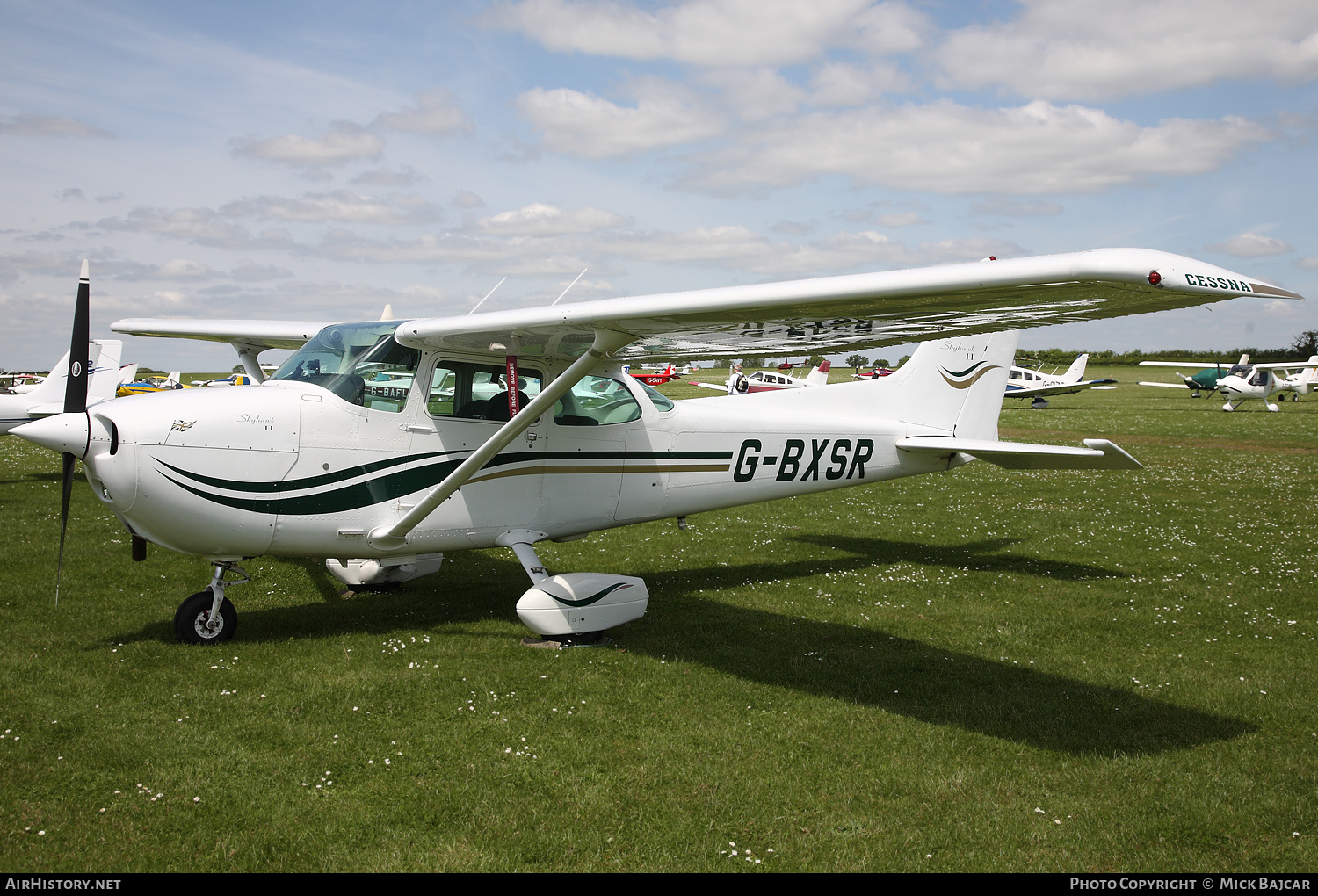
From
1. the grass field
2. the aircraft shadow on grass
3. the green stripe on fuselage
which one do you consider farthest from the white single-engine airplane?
the grass field

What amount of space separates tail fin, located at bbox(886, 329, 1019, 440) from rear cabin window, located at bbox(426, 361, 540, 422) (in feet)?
14.8

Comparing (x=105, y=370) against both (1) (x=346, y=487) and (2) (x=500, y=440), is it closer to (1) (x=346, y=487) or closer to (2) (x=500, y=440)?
(1) (x=346, y=487)

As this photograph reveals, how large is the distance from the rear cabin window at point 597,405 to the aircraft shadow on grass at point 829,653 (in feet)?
5.98

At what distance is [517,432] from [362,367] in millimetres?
1393

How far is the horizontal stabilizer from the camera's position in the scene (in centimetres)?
775

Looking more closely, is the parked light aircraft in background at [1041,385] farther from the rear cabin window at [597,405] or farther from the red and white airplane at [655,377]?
the rear cabin window at [597,405]

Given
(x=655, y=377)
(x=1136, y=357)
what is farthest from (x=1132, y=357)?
(x=655, y=377)

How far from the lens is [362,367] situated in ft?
21.4

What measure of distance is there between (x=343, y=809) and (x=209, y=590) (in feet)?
10.5

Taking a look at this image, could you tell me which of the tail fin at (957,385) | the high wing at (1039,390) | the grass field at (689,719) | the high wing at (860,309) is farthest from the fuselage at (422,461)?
the high wing at (1039,390)

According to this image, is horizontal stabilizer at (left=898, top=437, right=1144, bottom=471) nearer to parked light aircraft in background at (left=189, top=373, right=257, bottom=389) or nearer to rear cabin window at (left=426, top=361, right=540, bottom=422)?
rear cabin window at (left=426, top=361, right=540, bottom=422)

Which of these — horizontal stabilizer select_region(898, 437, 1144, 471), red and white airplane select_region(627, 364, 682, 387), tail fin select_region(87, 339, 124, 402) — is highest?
horizontal stabilizer select_region(898, 437, 1144, 471)

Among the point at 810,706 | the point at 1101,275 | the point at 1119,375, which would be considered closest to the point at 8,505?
the point at 810,706

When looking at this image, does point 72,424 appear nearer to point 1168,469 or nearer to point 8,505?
point 8,505
